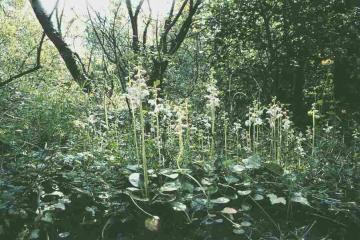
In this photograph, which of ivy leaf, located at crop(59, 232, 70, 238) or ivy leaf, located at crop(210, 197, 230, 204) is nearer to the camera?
ivy leaf, located at crop(59, 232, 70, 238)

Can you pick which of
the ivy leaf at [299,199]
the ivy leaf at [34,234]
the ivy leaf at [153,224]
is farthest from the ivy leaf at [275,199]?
the ivy leaf at [34,234]

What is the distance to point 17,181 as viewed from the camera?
236 centimetres

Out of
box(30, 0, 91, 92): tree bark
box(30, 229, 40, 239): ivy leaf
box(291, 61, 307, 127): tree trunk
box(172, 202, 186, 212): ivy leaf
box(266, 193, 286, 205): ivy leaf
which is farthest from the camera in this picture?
box(30, 0, 91, 92): tree bark

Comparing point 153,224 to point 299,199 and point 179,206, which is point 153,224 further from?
point 299,199

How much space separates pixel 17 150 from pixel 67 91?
3.82 m

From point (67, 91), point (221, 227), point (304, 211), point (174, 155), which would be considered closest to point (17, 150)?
point (174, 155)

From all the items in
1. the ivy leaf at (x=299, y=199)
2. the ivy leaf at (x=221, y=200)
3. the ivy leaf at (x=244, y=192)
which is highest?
the ivy leaf at (x=244, y=192)

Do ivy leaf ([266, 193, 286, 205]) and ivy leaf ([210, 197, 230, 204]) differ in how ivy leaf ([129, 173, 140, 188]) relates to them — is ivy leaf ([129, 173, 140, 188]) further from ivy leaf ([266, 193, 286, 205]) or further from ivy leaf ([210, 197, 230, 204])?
ivy leaf ([266, 193, 286, 205])

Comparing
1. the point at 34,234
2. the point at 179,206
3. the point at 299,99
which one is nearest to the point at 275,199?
the point at 179,206

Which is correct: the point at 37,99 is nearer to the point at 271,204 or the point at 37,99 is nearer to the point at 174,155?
the point at 174,155

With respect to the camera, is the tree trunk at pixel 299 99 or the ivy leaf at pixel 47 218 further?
the tree trunk at pixel 299 99

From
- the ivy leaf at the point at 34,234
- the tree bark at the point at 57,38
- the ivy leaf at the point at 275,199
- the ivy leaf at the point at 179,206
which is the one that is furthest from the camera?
the tree bark at the point at 57,38

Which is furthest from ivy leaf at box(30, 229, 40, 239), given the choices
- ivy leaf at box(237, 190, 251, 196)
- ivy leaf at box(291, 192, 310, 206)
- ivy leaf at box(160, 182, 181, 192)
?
ivy leaf at box(291, 192, 310, 206)

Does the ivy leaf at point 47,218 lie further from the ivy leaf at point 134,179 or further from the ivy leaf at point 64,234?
the ivy leaf at point 134,179
